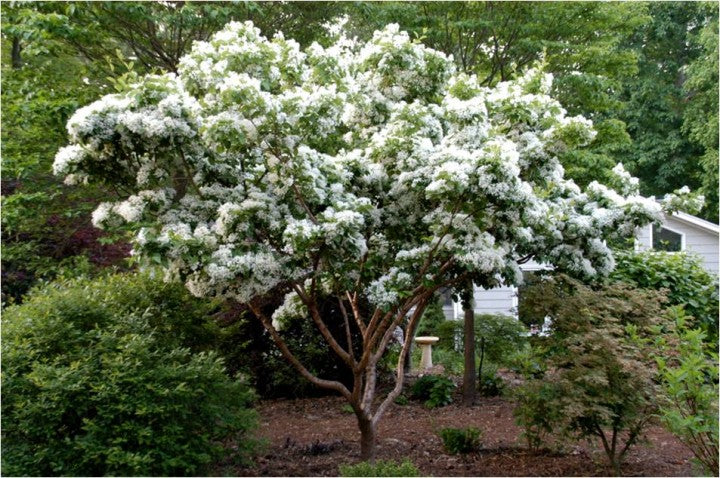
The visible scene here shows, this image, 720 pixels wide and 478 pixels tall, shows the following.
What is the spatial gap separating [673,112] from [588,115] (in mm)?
3701

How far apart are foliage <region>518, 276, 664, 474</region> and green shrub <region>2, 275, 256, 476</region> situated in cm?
215

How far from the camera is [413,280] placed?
4871 mm

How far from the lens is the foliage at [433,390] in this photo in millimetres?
7855

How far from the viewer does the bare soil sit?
5.23m

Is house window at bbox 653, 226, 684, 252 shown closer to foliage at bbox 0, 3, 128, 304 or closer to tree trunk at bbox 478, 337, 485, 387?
tree trunk at bbox 478, 337, 485, 387

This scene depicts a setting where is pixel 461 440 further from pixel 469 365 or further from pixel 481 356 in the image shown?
pixel 481 356

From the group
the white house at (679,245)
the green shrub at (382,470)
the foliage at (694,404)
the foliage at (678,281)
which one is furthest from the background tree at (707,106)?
the green shrub at (382,470)

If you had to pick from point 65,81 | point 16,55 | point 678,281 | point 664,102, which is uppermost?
point 664,102

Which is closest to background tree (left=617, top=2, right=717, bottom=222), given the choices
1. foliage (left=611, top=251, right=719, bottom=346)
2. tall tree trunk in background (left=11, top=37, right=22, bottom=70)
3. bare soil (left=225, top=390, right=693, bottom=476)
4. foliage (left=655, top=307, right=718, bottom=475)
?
foliage (left=611, top=251, right=719, bottom=346)

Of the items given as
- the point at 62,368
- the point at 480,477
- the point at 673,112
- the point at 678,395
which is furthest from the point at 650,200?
the point at 673,112

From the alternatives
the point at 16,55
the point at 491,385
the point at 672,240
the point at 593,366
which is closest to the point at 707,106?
the point at 672,240

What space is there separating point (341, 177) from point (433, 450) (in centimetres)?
254

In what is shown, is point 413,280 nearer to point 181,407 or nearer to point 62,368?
point 181,407

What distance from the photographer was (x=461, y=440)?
18.7 ft
